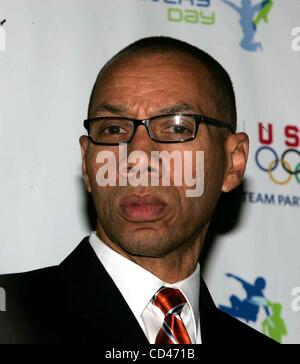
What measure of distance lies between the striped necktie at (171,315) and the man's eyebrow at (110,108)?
36 centimetres

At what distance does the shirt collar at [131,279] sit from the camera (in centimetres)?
177

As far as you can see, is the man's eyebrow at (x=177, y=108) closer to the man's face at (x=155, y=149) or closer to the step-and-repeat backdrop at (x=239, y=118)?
the man's face at (x=155, y=149)

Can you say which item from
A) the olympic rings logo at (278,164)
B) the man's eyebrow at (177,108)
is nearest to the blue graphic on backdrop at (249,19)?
the olympic rings logo at (278,164)

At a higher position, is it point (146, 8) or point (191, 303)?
point (146, 8)

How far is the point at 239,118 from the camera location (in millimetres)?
2414

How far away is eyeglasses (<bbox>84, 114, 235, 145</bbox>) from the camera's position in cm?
176

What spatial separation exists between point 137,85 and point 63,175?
439 mm

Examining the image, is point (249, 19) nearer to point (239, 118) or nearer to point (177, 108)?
point (239, 118)

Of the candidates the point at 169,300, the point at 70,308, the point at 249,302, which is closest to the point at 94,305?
the point at 70,308

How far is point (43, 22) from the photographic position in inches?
87.4

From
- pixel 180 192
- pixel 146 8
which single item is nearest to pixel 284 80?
pixel 146 8
